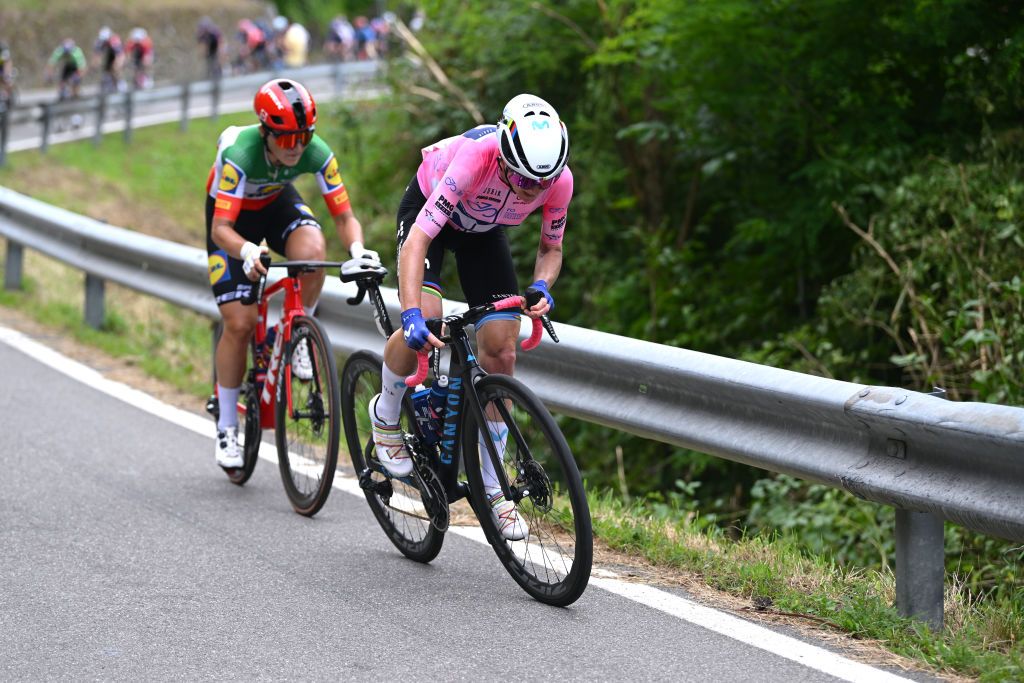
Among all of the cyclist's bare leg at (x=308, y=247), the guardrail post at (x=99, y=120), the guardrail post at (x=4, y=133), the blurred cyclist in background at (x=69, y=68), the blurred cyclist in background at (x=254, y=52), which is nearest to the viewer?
the cyclist's bare leg at (x=308, y=247)

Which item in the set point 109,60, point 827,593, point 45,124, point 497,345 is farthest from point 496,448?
point 109,60

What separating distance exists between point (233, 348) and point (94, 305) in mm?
4979

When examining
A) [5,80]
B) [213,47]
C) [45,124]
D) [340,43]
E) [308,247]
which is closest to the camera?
[308,247]

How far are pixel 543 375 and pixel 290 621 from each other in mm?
2109

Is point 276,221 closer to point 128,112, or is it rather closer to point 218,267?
point 218,267

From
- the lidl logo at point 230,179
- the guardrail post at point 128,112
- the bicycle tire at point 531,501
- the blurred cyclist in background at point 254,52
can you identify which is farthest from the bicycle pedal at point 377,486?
the blurred cyclist in background at point 254,52

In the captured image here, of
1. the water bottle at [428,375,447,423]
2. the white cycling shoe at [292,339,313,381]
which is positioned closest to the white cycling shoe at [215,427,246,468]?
the white cycling shoe at [292,339,313,381]

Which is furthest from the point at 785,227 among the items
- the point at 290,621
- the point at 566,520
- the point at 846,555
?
the point at 290,621

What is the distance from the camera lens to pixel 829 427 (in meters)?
4.92

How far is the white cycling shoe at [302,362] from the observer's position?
6363 mm

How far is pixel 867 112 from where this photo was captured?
10.3m

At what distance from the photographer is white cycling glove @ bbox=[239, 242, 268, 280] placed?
6176mm

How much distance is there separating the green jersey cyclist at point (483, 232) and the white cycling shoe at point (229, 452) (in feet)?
4.50

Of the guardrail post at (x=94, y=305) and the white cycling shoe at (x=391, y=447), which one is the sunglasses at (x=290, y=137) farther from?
the guardrail post at (x=94, y=305)
